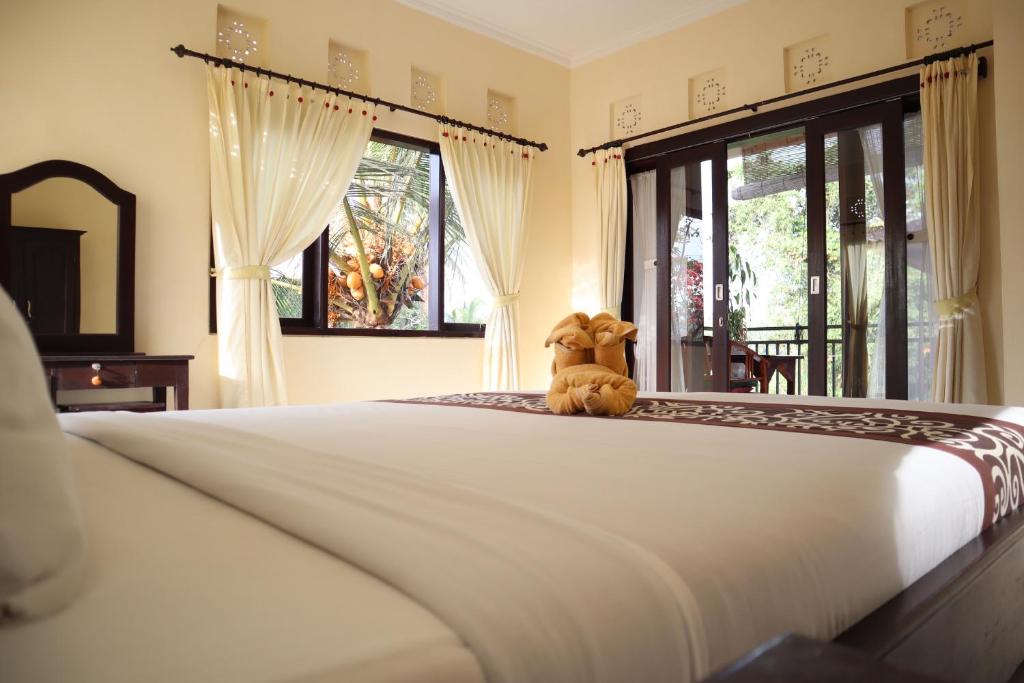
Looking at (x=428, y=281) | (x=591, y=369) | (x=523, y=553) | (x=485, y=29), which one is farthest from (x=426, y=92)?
(x=523, y=553)

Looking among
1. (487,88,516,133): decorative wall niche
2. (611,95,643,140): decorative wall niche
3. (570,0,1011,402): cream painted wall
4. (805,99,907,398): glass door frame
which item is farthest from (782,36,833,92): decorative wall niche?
(487,88,516,133): decorative wall niche

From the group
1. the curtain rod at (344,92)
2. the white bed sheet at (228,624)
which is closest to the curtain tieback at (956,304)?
the curtain rod at (344,92)

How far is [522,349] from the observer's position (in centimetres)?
498

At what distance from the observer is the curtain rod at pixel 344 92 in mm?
3371

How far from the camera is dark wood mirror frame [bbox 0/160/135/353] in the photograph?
2.87 metres

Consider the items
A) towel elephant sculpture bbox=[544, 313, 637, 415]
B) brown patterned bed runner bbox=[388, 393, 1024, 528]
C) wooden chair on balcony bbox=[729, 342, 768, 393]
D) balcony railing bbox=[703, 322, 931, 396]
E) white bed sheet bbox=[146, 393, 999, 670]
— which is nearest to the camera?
white bed sheet bbox=[146, 393, 999, 670]

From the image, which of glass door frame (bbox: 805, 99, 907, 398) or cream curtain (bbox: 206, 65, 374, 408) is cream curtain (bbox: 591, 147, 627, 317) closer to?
glass door frame (bbox: 805, 99, 907, 398)

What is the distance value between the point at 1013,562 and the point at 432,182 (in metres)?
3.94

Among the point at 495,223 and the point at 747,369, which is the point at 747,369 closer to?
the point at 747,369

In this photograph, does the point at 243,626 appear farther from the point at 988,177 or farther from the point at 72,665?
the point at 988,177

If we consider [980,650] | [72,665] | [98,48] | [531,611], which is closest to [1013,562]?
[980,650]

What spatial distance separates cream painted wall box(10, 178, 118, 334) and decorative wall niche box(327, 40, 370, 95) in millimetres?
1542

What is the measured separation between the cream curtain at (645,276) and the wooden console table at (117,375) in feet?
9.79

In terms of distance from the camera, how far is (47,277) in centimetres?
296
